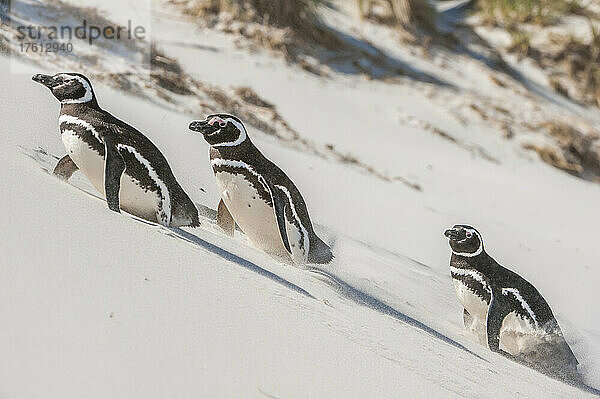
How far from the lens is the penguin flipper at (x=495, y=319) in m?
3.32

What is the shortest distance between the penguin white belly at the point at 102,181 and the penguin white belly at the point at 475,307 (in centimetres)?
117

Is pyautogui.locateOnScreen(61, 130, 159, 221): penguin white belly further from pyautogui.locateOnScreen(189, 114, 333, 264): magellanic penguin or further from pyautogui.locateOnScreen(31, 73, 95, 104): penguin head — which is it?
pyautogui.locateOnScreen(189, 114, 333, 264): magellanic penguin

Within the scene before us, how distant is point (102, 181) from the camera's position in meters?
3.09

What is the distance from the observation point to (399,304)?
3.44m

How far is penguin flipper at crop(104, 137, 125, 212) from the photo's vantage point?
2992 mm

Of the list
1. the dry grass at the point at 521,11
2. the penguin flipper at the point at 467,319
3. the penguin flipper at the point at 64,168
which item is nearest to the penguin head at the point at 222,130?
the penguin flipper at the point at 64,168

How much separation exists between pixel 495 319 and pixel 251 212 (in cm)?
96

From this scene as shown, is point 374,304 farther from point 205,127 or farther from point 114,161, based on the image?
point 114,161

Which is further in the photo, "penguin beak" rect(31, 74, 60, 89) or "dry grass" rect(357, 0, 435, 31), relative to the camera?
"dry grass" rect(357, 0, 435, 31)

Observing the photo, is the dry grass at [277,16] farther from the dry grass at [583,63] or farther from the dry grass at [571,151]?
the dry grass at [583,63]

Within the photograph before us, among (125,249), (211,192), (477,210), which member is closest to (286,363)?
(125,249)

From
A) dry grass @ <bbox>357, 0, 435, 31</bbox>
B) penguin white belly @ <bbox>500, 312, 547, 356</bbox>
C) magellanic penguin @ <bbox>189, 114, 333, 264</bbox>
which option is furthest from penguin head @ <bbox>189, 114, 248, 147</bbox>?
dry grass @ <bbox>357, 0, 435, 31</bbox>

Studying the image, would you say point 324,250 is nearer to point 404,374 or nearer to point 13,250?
point 404,374

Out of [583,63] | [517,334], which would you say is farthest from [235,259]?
[583,63]
